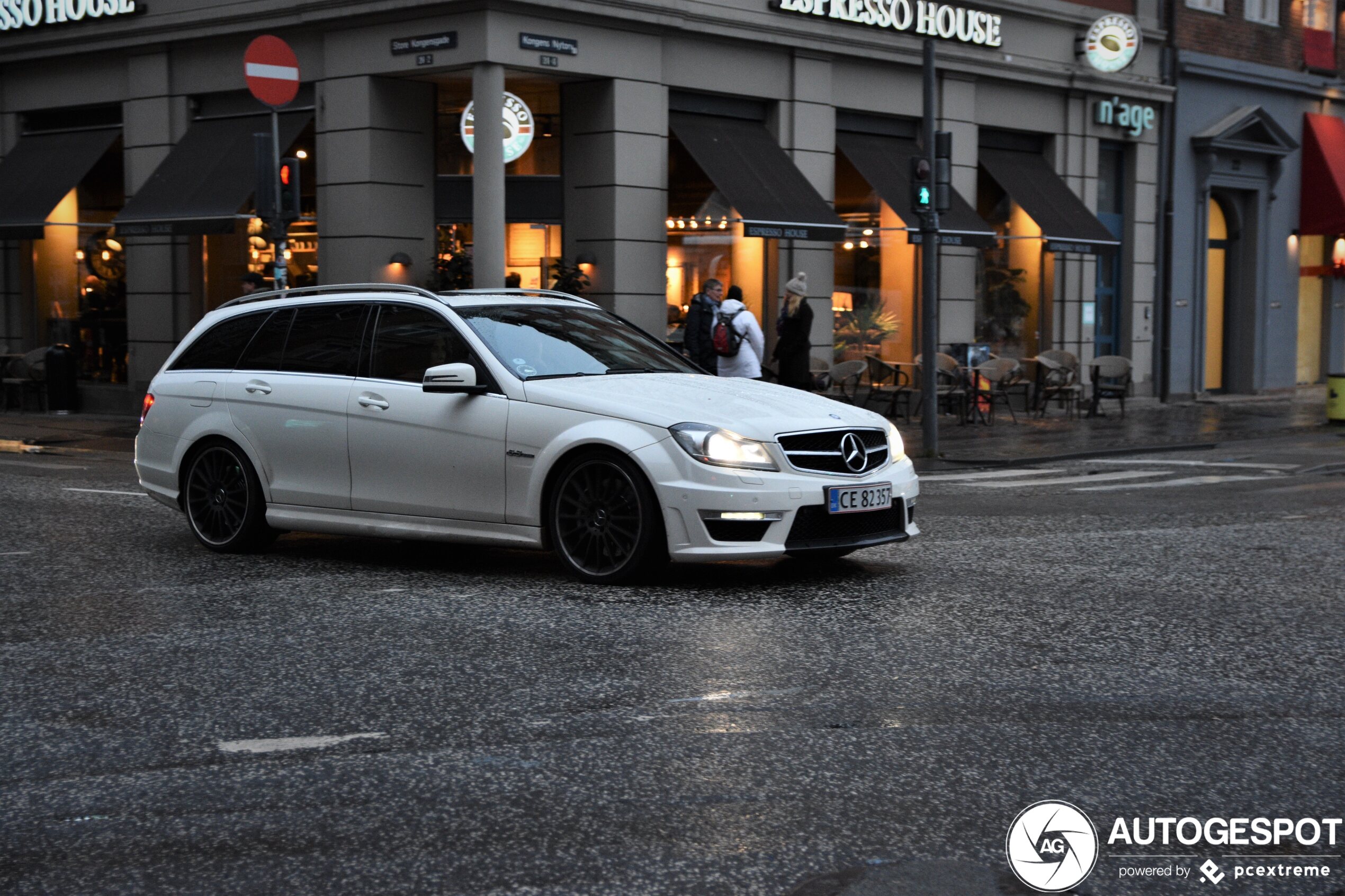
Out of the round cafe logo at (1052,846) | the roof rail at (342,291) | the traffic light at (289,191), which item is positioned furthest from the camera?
the traffic light at (289,191)

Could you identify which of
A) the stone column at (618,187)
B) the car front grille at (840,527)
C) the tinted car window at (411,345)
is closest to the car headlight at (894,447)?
the car front grille at (840,527)

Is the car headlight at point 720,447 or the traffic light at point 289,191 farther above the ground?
the traffic light at point 289,191

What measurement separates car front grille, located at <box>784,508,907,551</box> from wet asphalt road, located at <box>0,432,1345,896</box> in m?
Answer: 0.27

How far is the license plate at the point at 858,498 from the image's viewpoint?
779 centimetres

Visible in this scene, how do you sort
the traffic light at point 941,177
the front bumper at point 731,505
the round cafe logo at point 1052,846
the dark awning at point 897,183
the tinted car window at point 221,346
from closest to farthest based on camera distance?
1. the round cafe logo at point 1052,846
2. the front bumper at point 731,505
3. the tinted car window at point 221,346
4. the traffic light at point 941,177
5. the dark awning at point 897,183

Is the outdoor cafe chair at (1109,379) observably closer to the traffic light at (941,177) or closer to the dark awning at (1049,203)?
the dark awning at (1049,203)

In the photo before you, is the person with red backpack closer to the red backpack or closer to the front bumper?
the red backpack

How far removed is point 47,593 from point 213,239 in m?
14.7

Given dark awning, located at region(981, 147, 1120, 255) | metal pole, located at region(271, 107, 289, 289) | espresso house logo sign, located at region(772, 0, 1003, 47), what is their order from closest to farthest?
metal pole, located at region(271, 107, 289, 289)
espresso house logo sign, located at region(772, 0, 1003, 47)
dark awning, located at region(981, 147, 1120, 255)

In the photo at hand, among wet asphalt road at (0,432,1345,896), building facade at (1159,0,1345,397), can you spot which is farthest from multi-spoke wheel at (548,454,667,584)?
building facade at (1159,0,1345,397)

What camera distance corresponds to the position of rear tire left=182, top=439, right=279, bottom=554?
30.1 feet

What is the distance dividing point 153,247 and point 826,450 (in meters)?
16.5

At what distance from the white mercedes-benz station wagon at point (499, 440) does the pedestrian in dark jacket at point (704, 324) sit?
7848 millimetres

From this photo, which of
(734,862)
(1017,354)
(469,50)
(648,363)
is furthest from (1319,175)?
(734,862)
